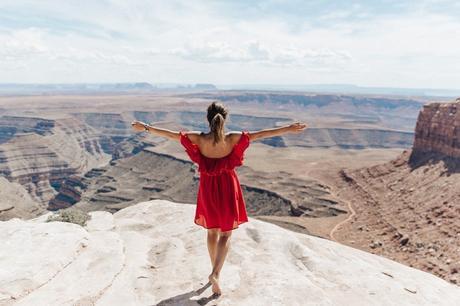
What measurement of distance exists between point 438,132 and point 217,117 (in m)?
55.6

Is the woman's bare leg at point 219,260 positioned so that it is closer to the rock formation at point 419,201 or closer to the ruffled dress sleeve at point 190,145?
the ruffled dress sleeve at point 190,145

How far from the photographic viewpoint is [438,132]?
2195 inches

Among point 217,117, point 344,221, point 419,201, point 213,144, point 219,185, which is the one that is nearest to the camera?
point 217,117

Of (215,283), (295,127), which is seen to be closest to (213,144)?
(295,127)

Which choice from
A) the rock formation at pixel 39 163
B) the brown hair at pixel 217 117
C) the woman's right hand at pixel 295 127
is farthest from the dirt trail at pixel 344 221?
the rock formation at pixel 39 163

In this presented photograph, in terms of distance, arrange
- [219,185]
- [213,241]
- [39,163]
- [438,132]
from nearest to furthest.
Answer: [219,185] < [213,241] < [438,132] < [39,163]

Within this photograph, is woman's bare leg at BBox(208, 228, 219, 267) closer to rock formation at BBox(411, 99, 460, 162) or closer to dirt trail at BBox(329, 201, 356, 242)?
dirt trail at BBox(329, 201, 356, 242)

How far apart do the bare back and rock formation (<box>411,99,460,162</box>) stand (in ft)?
160

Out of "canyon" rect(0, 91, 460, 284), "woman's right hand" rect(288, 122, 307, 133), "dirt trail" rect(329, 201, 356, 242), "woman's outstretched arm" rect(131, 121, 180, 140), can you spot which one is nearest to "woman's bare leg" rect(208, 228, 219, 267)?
"woman's outstretched arm" rect(131, 121, 180, 140)

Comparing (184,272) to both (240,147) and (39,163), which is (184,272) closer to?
(240,147)

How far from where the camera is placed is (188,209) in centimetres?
1484

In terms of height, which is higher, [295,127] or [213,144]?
[295,127]

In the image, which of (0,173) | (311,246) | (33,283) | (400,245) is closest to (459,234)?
(400,245)

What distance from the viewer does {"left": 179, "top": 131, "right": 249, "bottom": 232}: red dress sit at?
25.0 ft
